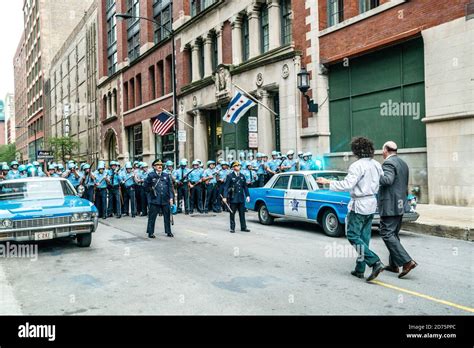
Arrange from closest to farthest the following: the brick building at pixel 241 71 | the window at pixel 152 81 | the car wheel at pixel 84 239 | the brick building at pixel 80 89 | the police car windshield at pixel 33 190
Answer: the car wheel at pixel 84 239, the police car windshield at pixel 33 190, the brick building at pixel 241 71, the window at pixel 152 81, the brick building at pixel 80 89

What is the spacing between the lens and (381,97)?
1608 cm

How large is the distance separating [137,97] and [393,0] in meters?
26.0

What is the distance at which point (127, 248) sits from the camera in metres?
9.24

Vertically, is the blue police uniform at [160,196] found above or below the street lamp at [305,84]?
below

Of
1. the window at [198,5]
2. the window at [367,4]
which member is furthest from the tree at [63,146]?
the window at [367,4]

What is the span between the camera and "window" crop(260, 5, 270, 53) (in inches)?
886

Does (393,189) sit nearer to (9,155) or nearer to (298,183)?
(298,183)

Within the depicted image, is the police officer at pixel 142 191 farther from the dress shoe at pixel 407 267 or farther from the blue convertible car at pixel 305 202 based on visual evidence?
the dress shoe at pixel 407 267

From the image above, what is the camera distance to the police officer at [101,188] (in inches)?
612

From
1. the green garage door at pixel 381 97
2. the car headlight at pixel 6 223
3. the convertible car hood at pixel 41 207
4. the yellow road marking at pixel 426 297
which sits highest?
the green garage door at pixel 381 97

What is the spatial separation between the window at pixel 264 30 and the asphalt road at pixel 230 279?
1452 centimetres
